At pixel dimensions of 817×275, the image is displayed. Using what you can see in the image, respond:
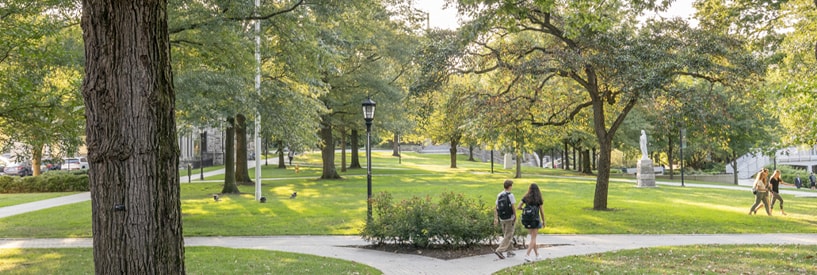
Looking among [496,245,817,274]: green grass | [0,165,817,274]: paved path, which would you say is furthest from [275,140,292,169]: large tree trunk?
[496,245,817,274]: green grass

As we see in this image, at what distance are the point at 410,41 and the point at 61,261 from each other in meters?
23.9

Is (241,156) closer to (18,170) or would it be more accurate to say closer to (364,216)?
(364,216)

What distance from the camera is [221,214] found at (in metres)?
18.2

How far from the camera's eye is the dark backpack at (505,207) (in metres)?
10.7

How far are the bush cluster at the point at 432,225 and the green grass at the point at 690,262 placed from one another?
1.95 meters

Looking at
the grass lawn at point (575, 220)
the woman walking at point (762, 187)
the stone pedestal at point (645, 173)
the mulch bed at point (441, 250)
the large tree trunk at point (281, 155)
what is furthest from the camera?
the large tree trunk at point (281, 155)

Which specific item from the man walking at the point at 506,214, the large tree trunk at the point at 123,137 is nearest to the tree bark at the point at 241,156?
the man walking at the point at 506,214

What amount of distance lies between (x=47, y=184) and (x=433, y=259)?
25934 mm

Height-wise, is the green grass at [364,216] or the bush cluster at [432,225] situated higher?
the bush cluster at [432,225]

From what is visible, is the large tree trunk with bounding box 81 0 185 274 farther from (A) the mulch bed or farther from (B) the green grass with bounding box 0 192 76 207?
(B) the green grass with bounding box 0 192 76 207

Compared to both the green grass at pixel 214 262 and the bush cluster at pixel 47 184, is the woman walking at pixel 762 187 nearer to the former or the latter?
the green grass at pixel 214 262

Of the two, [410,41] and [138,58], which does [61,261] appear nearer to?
[138,58]

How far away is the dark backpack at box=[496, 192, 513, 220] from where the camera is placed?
10742 mm

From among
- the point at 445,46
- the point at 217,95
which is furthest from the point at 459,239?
the point at 217,95
